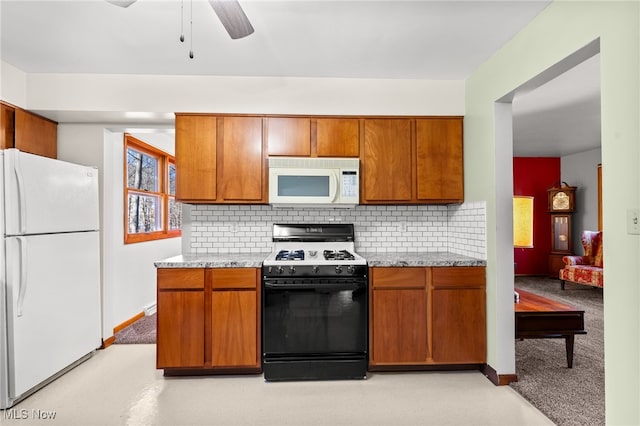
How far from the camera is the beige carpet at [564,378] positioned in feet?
7.59

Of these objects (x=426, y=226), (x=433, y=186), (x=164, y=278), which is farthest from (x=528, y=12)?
(x=164, y=278)

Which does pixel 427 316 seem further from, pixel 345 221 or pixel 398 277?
pixel 345 221

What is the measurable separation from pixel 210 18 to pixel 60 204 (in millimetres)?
1813

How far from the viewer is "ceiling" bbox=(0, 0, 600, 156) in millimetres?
2189

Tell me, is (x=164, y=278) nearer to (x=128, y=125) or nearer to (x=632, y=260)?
(x=128, y=125)

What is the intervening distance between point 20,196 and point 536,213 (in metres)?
7.83

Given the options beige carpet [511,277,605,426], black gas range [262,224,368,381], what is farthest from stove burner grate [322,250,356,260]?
beige carpet [511,277,605,426]

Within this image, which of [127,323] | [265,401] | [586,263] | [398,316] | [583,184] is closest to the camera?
[265,401]

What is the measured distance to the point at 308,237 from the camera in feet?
11.2

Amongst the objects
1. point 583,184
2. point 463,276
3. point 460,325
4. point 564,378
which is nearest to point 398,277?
point 463,276

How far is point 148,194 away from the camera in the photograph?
4.71 metres

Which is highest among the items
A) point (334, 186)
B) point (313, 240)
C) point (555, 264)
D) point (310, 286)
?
point (334, 186)

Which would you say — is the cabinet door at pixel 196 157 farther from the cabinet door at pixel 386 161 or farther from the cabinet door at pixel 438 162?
the cabinet door at pixel 438 162

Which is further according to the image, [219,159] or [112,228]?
[112,228]
